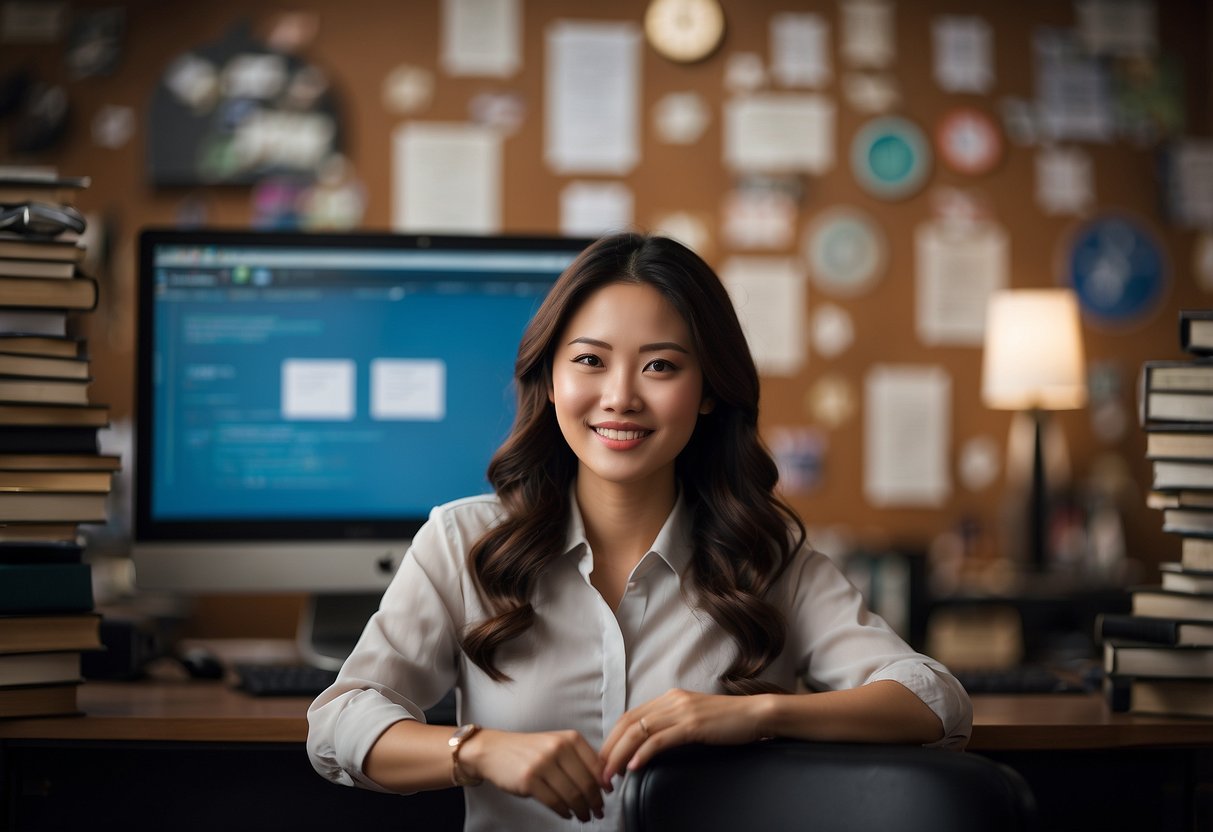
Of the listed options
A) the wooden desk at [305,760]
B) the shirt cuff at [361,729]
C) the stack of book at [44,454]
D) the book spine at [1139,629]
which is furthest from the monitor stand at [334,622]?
the book spine at [1139,629]

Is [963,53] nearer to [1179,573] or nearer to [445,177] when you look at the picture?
[445,177]

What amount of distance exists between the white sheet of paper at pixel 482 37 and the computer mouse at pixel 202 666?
7.32 feet

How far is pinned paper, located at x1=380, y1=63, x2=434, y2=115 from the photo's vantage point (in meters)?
3.50

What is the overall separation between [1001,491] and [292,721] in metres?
2.71

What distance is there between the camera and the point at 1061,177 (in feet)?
12.0

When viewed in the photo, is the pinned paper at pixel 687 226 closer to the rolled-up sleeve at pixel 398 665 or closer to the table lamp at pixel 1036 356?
the table lamp at pixel 1036 356

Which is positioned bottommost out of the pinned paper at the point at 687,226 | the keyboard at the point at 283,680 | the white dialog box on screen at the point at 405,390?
the keyboard at the point at 283,680

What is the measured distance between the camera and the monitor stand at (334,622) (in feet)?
5.67

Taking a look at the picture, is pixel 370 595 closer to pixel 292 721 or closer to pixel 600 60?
pixel 292 721

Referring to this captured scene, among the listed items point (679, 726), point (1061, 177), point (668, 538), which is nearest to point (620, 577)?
point (668, 538)

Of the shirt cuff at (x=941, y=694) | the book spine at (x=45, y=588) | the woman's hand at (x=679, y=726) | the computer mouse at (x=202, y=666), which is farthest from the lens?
the computer mouse at (x=202, y=666)

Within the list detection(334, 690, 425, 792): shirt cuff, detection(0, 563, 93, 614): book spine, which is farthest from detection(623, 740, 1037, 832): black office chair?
detection(0, 563, 93, 614): book spine

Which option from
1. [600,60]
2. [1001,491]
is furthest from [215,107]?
[1001,491]

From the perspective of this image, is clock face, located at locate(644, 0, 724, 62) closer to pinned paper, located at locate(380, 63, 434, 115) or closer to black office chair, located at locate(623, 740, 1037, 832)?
pinned paper, located at locate(380, 63, 434, 115)
